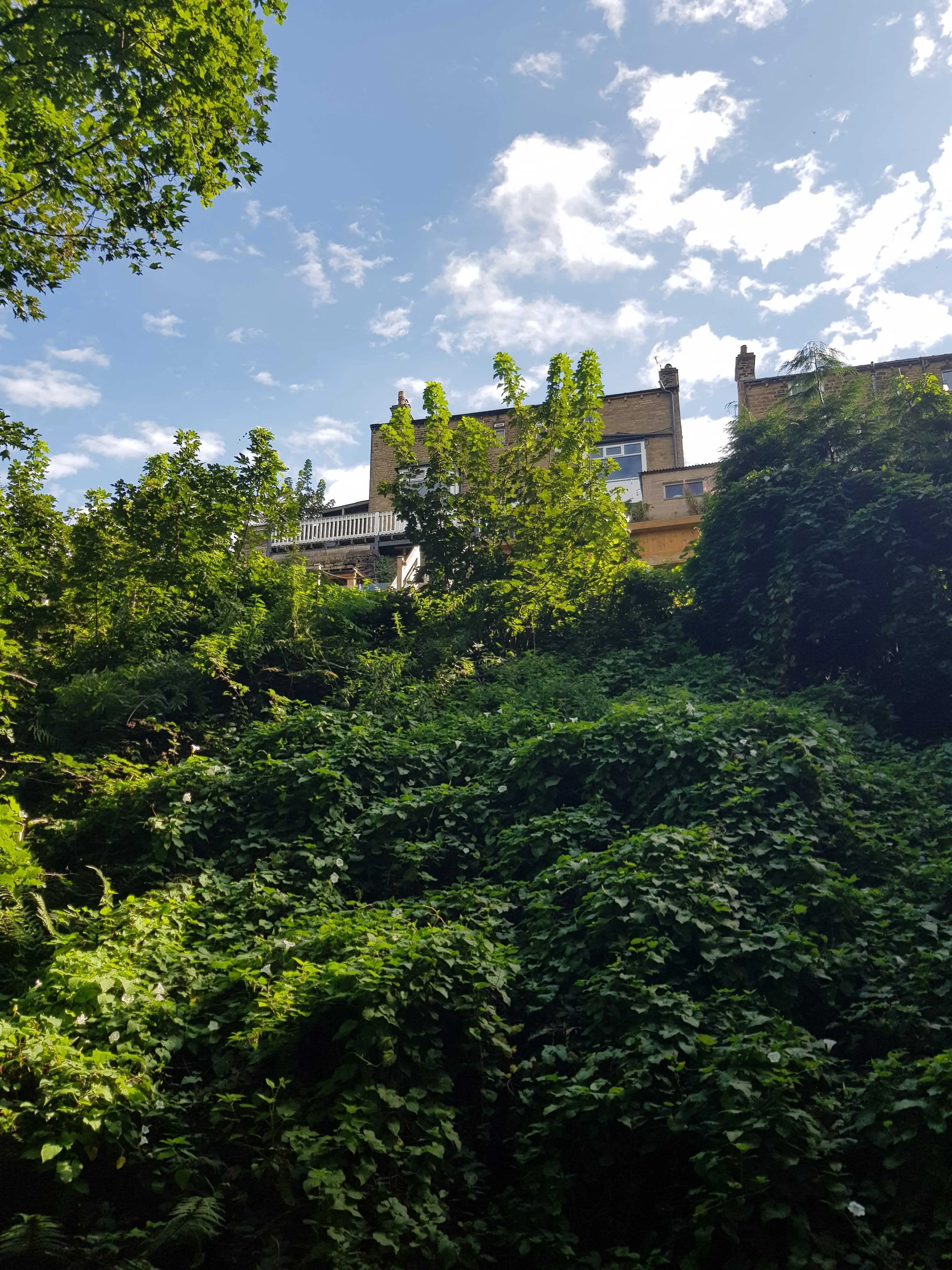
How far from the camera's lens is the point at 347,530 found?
26.3 m

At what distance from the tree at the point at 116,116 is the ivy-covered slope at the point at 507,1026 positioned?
6002 millimetres

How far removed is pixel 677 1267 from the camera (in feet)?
16.6

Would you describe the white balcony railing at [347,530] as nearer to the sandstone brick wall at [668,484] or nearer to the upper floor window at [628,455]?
the sandstone brick wall at [668,484]

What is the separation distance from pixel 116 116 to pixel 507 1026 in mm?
9463

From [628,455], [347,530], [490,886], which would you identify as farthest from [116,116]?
[628,455]

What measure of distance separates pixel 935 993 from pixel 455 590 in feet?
40.8

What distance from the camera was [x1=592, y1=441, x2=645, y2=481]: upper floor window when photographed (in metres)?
31.8

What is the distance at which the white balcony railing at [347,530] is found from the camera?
25.8 m

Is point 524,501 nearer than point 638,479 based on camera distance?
Yes

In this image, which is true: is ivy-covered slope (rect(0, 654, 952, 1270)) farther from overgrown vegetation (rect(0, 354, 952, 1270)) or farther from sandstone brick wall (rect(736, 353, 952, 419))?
sandstone brick wall (rect(736, 353, 952, 419))

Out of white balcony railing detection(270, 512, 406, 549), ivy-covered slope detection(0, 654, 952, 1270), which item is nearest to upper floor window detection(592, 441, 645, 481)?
white balcony railing detection(270, 512, 406, 549)

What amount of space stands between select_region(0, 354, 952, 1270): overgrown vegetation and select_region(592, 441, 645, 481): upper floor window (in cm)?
1551

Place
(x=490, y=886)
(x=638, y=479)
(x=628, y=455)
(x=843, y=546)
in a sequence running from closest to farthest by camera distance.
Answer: (x=490, y=886) → (x=843, y=546) → (x=638, y=479) → (x=628, y=455)

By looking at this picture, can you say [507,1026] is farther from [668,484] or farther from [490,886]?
[668,484]
